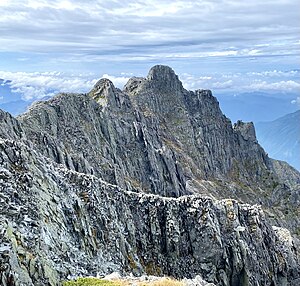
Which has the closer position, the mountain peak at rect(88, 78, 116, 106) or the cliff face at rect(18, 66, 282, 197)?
the cliff face at rect(18, 66, 282, 197)

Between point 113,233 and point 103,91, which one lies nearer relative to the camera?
point 113,233

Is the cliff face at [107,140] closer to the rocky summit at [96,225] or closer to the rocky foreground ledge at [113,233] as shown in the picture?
the rocky summit at [96,225]

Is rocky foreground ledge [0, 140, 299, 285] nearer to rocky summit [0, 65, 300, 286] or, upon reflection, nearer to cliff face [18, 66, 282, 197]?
rocky summit [0, 65, 300, 286]

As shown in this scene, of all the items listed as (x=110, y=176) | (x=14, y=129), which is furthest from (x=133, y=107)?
(x=14, y=129)

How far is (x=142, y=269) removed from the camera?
55.8 m

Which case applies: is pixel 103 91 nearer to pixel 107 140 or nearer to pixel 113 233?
pixel 107 140

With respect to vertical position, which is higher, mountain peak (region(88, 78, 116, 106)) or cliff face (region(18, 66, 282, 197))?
mountain peak (region(88, 78, 116, 106))

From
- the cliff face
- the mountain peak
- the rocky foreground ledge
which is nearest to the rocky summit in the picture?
the rocky foreground ledge

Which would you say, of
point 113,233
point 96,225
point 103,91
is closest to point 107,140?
point 103,91

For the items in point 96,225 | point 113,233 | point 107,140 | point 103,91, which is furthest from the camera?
point 103,91

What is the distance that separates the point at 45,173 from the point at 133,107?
145366mm

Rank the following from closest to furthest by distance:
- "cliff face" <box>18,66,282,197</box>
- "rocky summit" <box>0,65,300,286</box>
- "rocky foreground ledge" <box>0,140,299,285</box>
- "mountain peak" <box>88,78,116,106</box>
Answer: "rocky foreground ledge" <box>0,140,299,285</box> → "rocky summit" <box>0,65,300,286</box> → "cliff face" <box>18,66,282,197</box> → "mountain peak" <box>88,78,116,106</box>

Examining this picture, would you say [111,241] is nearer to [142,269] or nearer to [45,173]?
[142,269]

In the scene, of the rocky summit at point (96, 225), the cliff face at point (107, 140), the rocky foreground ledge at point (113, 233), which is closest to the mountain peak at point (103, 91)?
the cliff face at point (107, 140)
